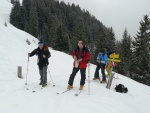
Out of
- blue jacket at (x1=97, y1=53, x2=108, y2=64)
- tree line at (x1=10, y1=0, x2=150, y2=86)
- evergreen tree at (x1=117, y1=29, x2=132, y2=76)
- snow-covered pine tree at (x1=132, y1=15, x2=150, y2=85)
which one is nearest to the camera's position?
blue jacket at (x1=97, y1=53, x2=108, y2=64)

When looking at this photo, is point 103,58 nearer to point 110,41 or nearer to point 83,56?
point 83,56

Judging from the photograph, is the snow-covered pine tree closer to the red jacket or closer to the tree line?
the tree line

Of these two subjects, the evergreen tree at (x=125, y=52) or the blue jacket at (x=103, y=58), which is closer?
the blue jacket at (x=103, y=58)

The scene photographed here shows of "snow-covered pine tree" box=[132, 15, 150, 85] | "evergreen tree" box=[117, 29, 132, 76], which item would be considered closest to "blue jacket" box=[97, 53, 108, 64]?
"snow-covered pine tree" box=[132, 15, 150, 85]

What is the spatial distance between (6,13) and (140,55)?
65.5m

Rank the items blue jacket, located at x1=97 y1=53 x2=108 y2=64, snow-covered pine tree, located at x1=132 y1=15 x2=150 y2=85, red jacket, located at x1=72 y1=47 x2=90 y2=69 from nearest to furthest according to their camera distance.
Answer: red jacket, located at x1=72 y1=47 x2=90 y2=69
blue jacket, located at x1=97 y1=53 x2=108 y2=64
snow-covered pine tree, located at x1=132 y1=15 x2=150 y2=85

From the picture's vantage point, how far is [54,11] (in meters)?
110

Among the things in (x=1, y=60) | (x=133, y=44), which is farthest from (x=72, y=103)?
(x=133, y=44)

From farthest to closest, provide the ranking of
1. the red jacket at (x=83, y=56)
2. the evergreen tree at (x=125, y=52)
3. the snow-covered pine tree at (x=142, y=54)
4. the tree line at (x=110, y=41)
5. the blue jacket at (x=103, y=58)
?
the evergreen tree at (x=125, y=52)
the tree line at (x=110, y=41)
the snow-covered pine tree at (x=142, y=54)
the blue jacket at (x=103, y=58)
the red jacket at (x=83, y=56)

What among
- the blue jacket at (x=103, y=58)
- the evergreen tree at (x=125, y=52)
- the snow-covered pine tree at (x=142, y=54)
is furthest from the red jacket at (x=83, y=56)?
the evergreen tree at (x=125, y=52)

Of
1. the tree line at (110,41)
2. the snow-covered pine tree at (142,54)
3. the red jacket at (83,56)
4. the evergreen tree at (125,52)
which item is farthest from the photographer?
the evergreen tree at (125,52)

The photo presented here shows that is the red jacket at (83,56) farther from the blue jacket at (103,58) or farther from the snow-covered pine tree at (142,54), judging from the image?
the snow-covered pine tree at (142,54)

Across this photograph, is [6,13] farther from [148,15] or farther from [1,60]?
[1,60]

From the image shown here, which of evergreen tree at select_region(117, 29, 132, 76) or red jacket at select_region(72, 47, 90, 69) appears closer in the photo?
red jacket at select_region(72, 47, 90, 69)
